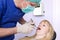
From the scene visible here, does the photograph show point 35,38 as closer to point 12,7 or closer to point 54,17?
point 12,7

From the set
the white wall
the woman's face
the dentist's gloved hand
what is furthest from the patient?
the white wall

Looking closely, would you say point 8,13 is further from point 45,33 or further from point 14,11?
point 45,33

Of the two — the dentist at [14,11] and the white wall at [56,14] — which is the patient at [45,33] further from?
the white wall at [56,14]

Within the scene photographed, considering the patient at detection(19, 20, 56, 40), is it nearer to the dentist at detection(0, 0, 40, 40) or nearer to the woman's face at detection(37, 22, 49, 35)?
the woman's face at detection(37, 22, 49, 35)

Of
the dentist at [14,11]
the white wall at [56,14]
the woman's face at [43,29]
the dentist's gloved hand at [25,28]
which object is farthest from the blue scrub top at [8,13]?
the white wall at [56,14]

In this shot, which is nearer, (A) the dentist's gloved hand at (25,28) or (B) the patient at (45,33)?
(A) the dentist's gloved hand at (25,28)

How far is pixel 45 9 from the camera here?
1.71 meters

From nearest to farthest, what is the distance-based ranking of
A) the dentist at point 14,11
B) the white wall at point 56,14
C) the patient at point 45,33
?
the dentist at point 14,11 → the patient at point 45,33 → the white wall at point 56,14

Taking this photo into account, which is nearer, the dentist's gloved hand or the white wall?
the dentist's gloved hand

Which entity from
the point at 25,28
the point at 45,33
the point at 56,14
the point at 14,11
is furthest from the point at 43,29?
the point at 56,14

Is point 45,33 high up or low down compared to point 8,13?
down

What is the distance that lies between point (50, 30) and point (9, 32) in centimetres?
35

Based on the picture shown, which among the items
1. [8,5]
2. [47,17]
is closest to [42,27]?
[8,5]

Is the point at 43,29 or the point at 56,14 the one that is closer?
the point at 43,29
